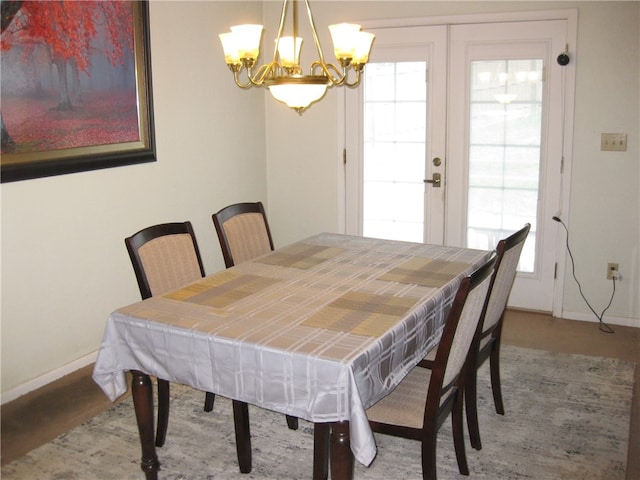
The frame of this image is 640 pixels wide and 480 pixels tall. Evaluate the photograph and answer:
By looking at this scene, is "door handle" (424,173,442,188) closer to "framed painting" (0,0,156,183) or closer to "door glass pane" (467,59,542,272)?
"door glass pane" (467,59,542,272)

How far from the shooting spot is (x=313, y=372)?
6.55 feet

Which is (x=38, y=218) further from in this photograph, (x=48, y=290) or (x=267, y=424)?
(x=267, y=424)

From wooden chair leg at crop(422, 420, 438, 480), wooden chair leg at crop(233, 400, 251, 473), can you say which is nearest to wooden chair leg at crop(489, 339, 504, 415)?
wooden chair leg at crop(422, 420, 438, 480)

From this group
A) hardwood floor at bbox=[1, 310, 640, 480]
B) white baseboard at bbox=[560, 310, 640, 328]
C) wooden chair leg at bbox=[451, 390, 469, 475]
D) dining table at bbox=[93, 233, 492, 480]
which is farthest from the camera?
white baseboard at bbox=[560, 310, 640, 328]

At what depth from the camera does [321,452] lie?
7.93ft

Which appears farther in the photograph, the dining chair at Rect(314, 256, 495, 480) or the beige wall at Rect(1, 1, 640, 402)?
the beige wall at Rect(1, 1, 640, 402)

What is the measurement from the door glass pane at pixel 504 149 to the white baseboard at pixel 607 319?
15.6 inches

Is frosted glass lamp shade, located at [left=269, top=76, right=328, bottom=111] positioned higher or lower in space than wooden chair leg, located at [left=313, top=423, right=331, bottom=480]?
higher

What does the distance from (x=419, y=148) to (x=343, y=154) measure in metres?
0.60

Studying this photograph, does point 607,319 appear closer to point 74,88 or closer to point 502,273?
point 502,273

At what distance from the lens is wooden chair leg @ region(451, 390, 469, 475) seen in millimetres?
2543

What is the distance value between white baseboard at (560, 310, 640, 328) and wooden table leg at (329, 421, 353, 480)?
2.98m

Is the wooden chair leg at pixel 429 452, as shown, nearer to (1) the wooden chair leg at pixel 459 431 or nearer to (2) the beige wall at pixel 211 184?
(1) the wooden chair leg at pixel 459 431

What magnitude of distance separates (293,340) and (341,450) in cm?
37
